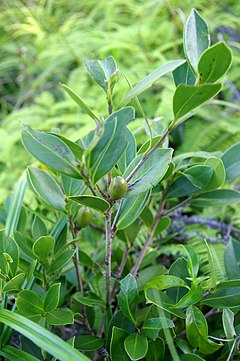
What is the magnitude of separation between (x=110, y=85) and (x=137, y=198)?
13cm

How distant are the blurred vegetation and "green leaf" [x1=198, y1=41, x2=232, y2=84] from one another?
28.2 inches

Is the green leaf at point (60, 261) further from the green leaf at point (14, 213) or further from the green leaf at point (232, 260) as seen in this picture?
the green leaf at point (232, 260)

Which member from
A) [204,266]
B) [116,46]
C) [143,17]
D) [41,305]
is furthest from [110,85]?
[143,17]

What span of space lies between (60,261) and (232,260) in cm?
24

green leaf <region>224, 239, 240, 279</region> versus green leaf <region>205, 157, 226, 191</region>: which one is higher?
green leaf <region>205, 157, 226, 191</region>

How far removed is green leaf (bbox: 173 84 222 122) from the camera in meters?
0.43

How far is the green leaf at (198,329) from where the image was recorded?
1.59ft

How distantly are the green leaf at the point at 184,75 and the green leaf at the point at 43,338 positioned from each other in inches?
12.6

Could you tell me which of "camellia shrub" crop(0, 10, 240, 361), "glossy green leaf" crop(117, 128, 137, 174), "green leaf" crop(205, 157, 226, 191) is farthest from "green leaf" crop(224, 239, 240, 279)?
"glossy green leaf" crop(117, 128, 137, 174)

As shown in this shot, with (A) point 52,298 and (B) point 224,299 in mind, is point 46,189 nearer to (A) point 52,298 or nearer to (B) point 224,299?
(A) point 52,298

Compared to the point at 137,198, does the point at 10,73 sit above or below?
below

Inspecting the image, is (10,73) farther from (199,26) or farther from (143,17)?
(199,26)

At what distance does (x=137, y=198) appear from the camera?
51 cm

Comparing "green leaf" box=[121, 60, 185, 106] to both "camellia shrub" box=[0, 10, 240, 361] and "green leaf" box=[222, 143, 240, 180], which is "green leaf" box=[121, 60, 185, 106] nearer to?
"camellia shrub" box=[0, 10, 240, 361]
